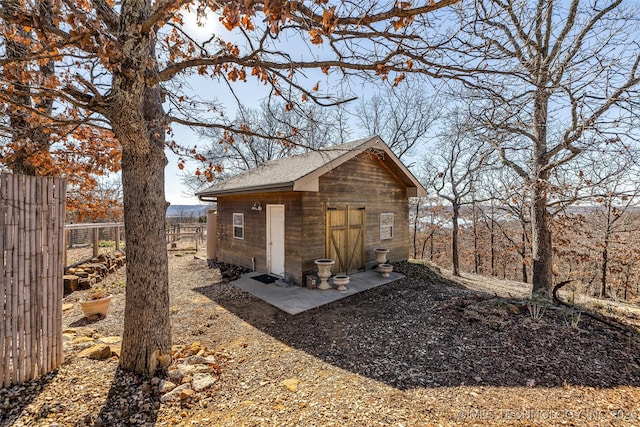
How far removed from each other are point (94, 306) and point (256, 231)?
4.50 m

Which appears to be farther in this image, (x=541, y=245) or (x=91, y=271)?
(x=91, y=271)

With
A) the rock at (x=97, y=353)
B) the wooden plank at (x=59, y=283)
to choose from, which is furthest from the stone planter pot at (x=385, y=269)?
the wooden plank at (x=59, y=283)

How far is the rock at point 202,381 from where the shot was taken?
10.6 feet

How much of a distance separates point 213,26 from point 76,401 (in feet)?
15.7

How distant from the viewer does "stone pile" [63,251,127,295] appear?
693 cm

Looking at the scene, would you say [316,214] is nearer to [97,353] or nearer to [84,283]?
[97,353]

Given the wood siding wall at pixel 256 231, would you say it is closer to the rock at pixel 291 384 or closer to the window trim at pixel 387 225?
the window trim at pixel 387 225

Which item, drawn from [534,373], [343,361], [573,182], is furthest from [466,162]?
[343,361]

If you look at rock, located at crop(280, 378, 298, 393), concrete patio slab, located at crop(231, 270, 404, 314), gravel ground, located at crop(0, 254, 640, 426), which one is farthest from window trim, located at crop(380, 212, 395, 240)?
rock, located at crop(280, 378, 298, 393)

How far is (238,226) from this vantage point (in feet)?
32.7

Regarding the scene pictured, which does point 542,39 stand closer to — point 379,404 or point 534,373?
point 534,373

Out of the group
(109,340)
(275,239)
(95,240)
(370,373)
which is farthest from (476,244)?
(95,240)

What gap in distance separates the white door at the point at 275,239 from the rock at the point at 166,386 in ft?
16.2

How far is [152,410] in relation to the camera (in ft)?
9.23
